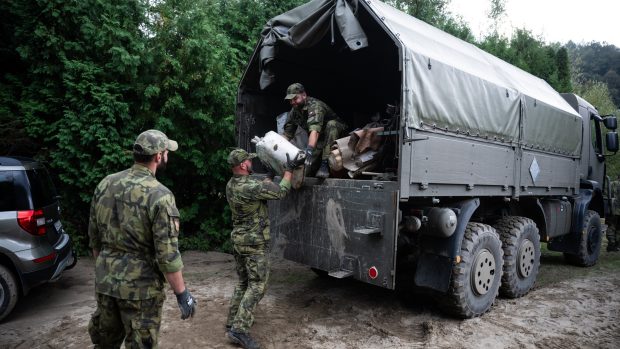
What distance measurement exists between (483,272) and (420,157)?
1676 mm

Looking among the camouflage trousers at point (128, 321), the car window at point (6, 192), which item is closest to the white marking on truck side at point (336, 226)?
the camouflage trousers at point (128, 321)

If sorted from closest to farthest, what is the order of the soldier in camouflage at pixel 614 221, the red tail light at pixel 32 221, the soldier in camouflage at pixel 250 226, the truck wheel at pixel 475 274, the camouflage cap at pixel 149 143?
the camouflage cap at pixel 149 143 → the soldier in camouflage at pixel 250 226 → the truck wheel at pixel 475 274 → the red tail light at pixel 32 221 → the soldier in camouflage at pixel 614 221

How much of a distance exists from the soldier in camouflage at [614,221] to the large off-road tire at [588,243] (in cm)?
93

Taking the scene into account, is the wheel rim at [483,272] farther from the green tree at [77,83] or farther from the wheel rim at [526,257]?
the green tree at [77,83]

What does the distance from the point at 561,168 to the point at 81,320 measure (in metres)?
6.77

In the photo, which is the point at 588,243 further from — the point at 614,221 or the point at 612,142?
the point at 612,142

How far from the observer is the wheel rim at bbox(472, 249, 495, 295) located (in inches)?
171

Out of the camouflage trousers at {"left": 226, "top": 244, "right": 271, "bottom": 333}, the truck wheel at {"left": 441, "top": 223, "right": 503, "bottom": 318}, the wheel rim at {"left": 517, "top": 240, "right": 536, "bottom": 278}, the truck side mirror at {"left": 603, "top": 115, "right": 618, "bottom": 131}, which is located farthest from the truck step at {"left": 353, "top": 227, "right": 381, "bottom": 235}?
the truck side mirror at {"left": 603, "top": 115, "right": 618, "bottom": 131}

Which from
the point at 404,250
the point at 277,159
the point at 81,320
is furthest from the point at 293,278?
the point at 81,320

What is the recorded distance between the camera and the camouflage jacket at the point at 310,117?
4438mm

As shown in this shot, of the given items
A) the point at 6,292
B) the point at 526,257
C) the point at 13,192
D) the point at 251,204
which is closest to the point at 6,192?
the point at 13,192

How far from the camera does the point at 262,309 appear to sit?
181 inches

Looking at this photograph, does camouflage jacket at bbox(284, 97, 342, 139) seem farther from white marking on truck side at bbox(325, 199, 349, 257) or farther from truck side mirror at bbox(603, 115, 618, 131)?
truck side mirror at bbox(603, 115, 618, 131)

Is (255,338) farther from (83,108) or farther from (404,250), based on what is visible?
(83,108)
